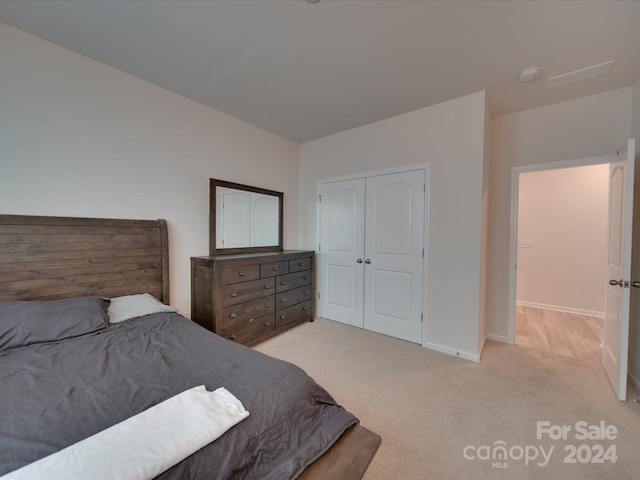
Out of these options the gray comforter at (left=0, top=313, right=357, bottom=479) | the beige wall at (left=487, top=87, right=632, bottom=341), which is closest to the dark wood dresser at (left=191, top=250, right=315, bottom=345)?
the gray comforter at (left=0, top=313, right=357, bottom=479)

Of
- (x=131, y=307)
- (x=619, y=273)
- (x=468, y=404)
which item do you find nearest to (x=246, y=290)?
(x=131, y=307)

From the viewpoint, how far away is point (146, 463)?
28.3 inches

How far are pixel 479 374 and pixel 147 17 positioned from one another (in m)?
3.78

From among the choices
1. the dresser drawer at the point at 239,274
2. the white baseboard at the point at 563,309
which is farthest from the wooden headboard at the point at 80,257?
the white baseboard at the point at 563,309

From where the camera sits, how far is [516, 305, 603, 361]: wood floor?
8.92ft

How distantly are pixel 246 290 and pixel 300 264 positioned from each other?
904 mm

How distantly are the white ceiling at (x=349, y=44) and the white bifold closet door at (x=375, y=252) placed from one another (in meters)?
1.09

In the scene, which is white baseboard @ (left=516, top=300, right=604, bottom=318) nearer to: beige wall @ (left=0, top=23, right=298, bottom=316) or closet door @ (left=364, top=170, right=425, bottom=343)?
closet door @ (left=364, top=170, right=425, bottom=343)

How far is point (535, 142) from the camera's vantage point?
279 cm

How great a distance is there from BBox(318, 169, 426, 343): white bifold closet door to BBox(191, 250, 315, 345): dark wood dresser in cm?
56

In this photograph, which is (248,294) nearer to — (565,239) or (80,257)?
(80,257)

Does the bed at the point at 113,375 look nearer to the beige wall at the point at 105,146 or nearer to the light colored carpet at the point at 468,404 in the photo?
the beige wall at the point at 105,146

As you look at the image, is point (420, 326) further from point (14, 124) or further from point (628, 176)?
point (14, 124)

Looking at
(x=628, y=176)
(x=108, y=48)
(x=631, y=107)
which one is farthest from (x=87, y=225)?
(x=631, y=107)
